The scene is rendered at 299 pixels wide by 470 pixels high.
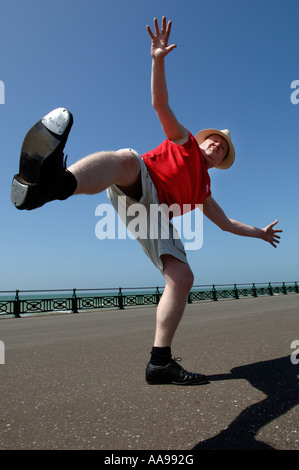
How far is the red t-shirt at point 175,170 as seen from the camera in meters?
2.13

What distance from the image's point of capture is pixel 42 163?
4.38ft

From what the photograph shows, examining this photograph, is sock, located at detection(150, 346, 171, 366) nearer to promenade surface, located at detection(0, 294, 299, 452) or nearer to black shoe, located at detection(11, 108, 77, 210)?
promenade surface, located at detection(0, 294, 299, 452)

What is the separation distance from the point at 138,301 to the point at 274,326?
1460cm

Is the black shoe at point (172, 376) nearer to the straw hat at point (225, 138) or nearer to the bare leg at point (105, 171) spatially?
the bare leg at point (105, 171)

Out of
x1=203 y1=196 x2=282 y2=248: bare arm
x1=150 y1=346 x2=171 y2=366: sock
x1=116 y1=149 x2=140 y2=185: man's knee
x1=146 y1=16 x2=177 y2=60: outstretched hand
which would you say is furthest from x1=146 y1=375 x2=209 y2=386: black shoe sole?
x1=146 y1=16 x2=177 y2=60: outstretched hand

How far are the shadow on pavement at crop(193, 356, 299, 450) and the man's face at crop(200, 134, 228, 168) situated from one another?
157 cm

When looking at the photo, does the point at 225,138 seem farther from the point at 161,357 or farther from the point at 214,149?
the point at 161,357

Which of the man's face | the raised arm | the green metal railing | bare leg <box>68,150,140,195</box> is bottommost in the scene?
the green metal railing

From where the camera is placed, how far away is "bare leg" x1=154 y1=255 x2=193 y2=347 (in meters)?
1.93

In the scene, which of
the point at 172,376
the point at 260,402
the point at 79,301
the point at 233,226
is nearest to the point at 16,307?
the point at 79,301

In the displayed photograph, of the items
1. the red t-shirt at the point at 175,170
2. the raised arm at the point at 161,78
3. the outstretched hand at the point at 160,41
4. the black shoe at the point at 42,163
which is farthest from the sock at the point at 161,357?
the outstretched hand at the point at 160,41
